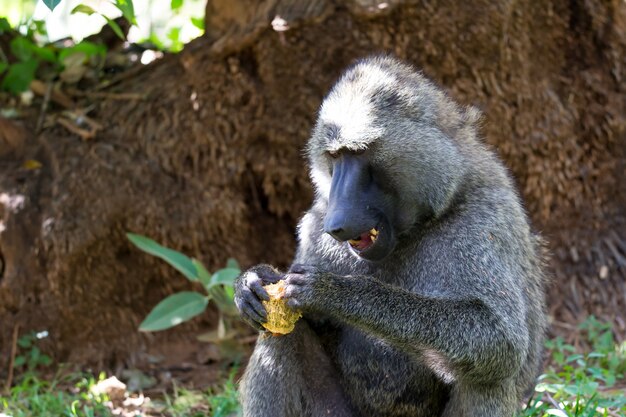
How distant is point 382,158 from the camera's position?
3363mm

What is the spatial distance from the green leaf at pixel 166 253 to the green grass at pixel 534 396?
632 millimetres

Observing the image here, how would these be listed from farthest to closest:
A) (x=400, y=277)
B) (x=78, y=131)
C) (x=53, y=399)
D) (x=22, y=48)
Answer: (x=22, y=48) → (x=78, y=131) → (x=53, y=399) → (x=400, y=277)

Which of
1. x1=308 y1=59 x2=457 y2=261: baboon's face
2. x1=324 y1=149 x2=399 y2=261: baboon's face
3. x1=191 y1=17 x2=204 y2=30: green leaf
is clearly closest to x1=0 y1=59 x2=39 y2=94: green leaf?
x1=191 y1=17 x2=204 y2=30: green leaf

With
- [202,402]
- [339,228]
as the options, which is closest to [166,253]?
[202,402]

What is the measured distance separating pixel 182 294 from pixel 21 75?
5.82 ft

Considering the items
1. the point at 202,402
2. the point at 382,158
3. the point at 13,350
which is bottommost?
the point at 13,350

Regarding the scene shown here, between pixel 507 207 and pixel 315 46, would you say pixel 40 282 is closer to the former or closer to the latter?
pixel 315 46

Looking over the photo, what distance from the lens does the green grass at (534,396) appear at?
3908 mm

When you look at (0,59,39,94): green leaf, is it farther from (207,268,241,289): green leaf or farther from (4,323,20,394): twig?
(207,268,241,289): green leaf

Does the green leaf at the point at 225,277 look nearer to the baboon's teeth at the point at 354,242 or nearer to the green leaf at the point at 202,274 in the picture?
the green leaf at the point at 202,274

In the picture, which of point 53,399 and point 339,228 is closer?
point 339,228

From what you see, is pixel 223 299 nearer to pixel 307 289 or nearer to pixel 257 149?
pixel 257 149

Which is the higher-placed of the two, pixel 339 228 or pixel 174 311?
pixel 339 228

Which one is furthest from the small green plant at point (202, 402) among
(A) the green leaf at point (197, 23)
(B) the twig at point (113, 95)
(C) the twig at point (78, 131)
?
(A) the green leaf at point (197, 23)
